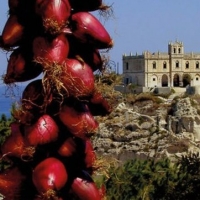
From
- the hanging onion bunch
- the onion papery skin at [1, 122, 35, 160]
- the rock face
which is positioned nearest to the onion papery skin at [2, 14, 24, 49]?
the hanging onion bunch

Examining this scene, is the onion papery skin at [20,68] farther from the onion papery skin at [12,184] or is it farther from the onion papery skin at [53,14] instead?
the onion papery skin at [12,184]

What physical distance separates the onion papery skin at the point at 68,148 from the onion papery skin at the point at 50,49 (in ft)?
1.41

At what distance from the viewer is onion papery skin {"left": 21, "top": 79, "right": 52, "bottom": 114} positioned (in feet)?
11.2

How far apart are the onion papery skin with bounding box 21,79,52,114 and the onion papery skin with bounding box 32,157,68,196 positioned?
0.28 metres

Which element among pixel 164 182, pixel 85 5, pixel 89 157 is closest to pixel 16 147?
pixel 89 157

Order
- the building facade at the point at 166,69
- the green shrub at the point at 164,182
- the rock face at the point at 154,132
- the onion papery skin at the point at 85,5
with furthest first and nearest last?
the building facade at the point at 166,69, the rock face at the point at 154,132, the green shrub at the point at 164,182, the onion papery skin at the point at 85,5

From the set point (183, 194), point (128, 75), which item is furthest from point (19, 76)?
point (128, 75)

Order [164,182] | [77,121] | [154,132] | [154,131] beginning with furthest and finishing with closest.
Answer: [154,131], [154,132], [164,182], [77,121]

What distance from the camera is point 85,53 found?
3543 millimetres

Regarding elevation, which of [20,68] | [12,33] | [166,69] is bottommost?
[20,68]

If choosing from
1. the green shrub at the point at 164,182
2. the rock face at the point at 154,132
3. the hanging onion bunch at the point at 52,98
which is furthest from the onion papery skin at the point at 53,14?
the rock face at the point at 154,132

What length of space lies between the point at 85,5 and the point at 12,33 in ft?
1.44

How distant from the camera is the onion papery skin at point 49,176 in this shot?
3253 millimetres

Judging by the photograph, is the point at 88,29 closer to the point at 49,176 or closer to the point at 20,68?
the point at 20,68
